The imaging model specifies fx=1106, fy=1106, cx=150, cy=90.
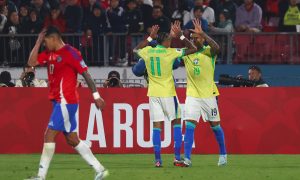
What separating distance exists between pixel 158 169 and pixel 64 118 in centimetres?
308

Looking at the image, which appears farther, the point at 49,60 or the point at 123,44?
the point at 123,44

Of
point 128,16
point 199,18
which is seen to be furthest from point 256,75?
point 128,16

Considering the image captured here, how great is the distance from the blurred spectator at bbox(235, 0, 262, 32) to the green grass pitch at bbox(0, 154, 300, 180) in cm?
599

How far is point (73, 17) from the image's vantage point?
1126 inches

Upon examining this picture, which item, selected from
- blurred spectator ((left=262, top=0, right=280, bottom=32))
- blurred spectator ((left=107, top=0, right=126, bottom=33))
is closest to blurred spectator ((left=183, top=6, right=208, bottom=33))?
blurred spectator ((left=107, top=0, right=126, bottom=33))

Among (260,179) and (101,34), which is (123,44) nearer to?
(101,34)

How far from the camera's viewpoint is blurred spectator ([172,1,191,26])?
28641 millimetres

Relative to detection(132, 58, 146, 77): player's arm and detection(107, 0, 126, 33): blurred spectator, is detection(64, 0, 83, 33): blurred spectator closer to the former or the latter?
detection(107, 0, 126, 33): blurred spectator

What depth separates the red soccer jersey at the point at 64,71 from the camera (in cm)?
1562

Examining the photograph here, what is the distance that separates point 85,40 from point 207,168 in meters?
10.3

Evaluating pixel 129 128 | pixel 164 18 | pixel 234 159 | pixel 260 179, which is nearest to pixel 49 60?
pixel 260 179

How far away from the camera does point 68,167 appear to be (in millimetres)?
19141

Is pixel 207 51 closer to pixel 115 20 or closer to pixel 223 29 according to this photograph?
pixel 223 29

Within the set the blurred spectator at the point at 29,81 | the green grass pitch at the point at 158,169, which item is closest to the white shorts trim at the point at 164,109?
the green grass pitch at the point at 158,169
